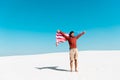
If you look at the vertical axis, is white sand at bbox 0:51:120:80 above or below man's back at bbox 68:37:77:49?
below

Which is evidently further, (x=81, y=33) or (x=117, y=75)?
(x=81, y=33)

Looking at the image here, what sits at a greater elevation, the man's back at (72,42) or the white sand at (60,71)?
the man's back at (72,42)

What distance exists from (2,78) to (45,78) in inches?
72.2

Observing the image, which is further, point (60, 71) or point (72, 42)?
point (60, 71)

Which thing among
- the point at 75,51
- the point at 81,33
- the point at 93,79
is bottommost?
the point at 93,79

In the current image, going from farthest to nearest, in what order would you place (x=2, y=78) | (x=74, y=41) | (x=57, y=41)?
(x=57, y=41) → (x=74, y=41) → (x=2, y=78)

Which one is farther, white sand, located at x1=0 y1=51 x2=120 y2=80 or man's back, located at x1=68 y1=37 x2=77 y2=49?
man's back, located at x1=68 y1=37 x2=77 y2=49

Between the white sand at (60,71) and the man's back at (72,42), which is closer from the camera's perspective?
the white sand at (60,71)

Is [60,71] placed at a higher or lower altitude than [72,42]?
lower

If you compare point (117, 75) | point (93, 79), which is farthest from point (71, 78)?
point (117, 75)

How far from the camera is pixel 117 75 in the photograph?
11688 mm

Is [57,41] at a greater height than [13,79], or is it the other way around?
[57,41]

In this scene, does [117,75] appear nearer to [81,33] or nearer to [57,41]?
[81,33]

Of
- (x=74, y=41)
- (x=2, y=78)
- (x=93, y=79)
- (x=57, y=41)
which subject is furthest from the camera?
(x=57, y=41)
